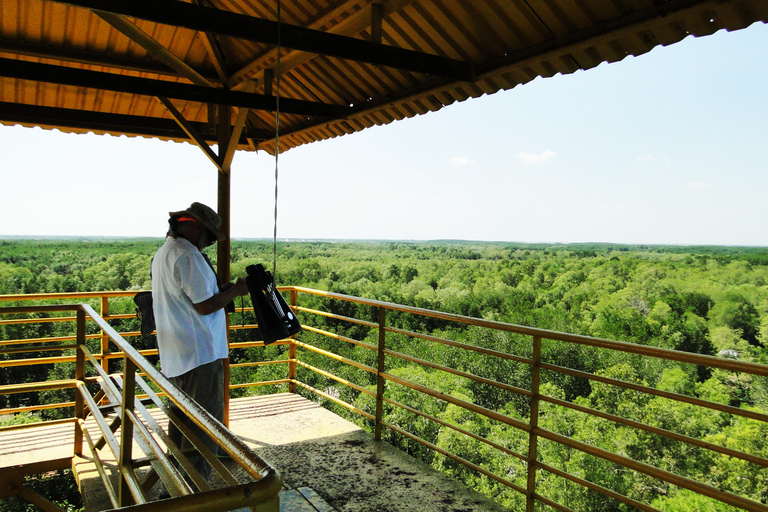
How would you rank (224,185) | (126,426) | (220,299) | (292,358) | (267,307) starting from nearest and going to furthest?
(126,426), (220,299), (267,307), (224,185), (292,358)

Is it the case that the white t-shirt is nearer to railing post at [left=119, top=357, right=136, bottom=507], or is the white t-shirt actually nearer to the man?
the man

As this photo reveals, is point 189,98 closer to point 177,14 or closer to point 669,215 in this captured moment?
point 177,14

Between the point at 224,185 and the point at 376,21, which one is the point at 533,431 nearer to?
the point at 376,21

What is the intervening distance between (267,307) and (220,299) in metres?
0.35

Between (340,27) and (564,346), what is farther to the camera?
(564,346)

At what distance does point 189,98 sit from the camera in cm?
376

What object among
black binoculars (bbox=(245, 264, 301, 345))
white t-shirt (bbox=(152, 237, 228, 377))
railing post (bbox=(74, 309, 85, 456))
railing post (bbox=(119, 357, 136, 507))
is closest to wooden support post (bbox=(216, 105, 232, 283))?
railing post (bbox=(74, 309, 85, 456))

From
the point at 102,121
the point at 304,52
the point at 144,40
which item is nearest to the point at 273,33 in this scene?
the point at 304,52

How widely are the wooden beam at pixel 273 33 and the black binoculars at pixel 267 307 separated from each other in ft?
3.95

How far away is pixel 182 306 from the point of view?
2.48 meters

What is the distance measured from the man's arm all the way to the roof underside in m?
1.25

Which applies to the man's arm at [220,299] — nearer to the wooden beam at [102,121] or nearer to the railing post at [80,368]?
the railing post at [80,368]

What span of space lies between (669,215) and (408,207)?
43.5 metres

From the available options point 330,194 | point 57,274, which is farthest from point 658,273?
point 57,274
